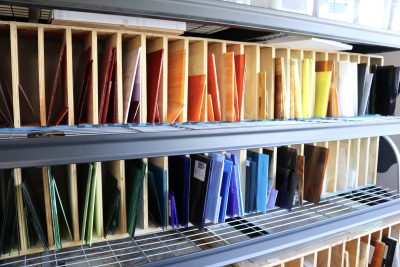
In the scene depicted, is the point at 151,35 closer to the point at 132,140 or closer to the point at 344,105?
the point at 132,140

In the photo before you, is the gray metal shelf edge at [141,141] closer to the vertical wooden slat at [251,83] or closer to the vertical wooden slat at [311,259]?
the vertical wooden slat at [251,83]

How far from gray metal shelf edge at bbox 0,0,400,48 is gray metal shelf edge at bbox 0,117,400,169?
255 mm

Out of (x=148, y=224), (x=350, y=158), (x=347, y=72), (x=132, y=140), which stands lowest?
(x=148, y=224)

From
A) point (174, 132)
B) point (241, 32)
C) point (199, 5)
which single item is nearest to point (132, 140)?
point (174, 132)

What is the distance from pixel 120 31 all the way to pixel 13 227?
0.67 meters

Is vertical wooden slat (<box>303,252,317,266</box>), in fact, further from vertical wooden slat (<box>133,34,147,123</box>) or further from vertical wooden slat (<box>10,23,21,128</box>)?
vertical wooden slat (<box>10,23,21,128</box>)

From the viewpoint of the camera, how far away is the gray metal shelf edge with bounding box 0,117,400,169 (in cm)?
63

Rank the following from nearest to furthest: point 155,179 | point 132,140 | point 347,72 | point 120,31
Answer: point 132,140 < point 120,31 < point 155,179 < point 347,72

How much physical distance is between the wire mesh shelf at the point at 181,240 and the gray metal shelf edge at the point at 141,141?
0.33 metres

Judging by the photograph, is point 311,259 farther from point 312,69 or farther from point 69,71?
point 69,71

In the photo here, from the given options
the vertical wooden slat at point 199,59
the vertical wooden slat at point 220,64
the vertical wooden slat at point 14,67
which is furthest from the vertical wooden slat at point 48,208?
the vertical wooden slat at point 220,64

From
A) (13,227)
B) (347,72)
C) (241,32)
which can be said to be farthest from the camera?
(347,72)

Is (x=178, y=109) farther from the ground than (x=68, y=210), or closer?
farther from the ground

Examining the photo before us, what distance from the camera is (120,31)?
108cm
